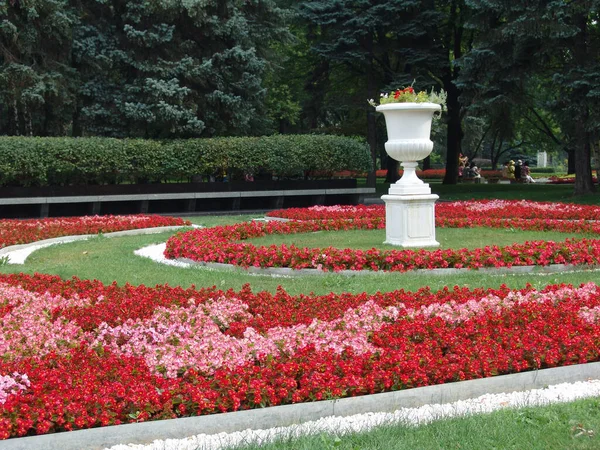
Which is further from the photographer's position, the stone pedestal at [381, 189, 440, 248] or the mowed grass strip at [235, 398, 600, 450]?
the stone pedestal at [381, 189, 440, 248]

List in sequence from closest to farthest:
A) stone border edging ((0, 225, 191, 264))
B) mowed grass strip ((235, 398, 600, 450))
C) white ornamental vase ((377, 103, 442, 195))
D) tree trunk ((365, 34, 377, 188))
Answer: mowed grass strip ((235, 398, 600, 450)) → white ornamental vase ((377, 103, 442, 195)) → stone border edging ((0, 225, 191, 264)) → tree trunk ((365, 34, 377, 188))

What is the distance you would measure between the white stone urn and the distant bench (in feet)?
37.4

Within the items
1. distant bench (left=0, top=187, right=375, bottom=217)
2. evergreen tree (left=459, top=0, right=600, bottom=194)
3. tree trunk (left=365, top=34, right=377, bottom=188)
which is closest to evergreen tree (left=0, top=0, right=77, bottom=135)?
distant bench (left=0, top=187, right=375, bottom=217)

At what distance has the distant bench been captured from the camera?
70.7 feet

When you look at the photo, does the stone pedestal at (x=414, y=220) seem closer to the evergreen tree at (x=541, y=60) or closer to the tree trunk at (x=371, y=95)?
the evergreen tree at (x=541, y=60)

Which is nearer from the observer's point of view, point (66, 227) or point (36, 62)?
point (66, 227)

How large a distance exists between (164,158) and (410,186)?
12.0 m

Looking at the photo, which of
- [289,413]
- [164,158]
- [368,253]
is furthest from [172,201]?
[289,413]

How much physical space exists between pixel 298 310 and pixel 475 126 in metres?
44.8

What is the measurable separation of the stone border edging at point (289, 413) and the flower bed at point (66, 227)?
386 inches

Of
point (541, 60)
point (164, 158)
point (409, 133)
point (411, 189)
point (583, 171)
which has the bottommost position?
point (583, 171)

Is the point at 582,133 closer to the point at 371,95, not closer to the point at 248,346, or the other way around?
the point at 371,95

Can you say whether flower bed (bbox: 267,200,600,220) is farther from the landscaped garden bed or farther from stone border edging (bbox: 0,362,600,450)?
stone border edging (bbox: 0,362,600,450)

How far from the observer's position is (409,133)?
12.3 m
